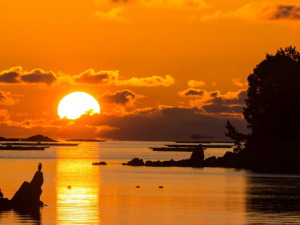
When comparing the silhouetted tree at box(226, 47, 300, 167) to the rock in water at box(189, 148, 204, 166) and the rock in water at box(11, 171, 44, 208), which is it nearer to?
the rock in water at box(189, 148, 204, 166)

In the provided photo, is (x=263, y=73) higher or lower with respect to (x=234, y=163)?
higher

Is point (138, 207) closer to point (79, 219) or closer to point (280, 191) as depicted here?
point (79, 219)

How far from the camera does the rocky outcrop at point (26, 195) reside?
6800 cm

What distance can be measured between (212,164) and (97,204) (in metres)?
99.0

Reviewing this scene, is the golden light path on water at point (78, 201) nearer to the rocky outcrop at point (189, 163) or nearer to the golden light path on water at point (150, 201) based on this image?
the golden light path on water at point (150, 201)

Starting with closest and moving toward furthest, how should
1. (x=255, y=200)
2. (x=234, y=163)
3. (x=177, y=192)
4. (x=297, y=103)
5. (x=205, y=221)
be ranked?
(x=205, y=221) < (x=255, y=200) < (x=177, y=192) < (x=297, y=103) < (x=234, y=163)

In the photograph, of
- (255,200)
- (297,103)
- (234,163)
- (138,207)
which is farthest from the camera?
(234,163)

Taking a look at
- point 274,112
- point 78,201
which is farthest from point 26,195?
point 274,112

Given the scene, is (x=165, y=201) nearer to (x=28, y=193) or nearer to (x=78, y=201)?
(x=78, y=201)

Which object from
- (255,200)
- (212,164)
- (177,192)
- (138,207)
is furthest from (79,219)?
(212,164)

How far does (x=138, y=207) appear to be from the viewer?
250 ft

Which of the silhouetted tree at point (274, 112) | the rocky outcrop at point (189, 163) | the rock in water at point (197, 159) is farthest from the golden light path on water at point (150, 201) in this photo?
the rocky outcrop at point (189, 163)

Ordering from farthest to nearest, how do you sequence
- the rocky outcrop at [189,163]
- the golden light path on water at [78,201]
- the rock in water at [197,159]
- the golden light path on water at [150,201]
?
1. the rocky outcrop at [189,163]
2. the rock in water at [197,159]
3. the golden light path on water at [150,201]
4. the golden light path on water at [78,201]

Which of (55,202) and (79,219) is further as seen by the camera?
(55,202)
